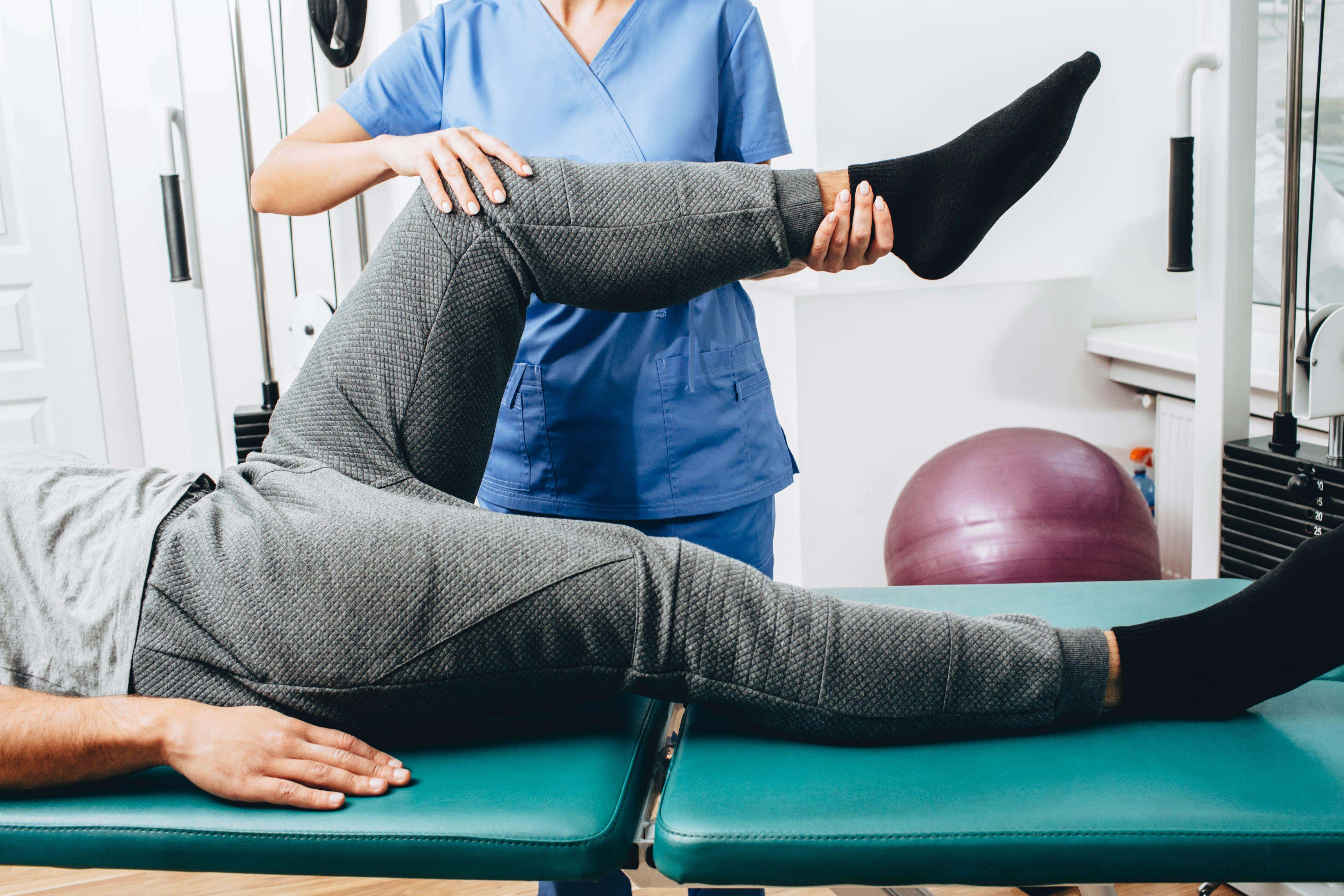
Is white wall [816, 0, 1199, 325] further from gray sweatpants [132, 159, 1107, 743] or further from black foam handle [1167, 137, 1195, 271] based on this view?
gray sweatpants [132, 159, 1107, 743]

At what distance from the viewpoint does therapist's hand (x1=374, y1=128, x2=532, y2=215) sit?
3.12 feet

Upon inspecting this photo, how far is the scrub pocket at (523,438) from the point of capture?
1180 mm

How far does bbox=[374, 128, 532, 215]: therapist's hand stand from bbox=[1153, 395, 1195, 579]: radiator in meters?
1.67

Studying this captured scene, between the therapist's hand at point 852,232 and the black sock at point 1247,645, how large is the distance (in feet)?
1.42

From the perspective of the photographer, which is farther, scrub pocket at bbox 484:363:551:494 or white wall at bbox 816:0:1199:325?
white wall at bbox 816:0:1199:325

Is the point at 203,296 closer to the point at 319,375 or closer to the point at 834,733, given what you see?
the point at 319,375

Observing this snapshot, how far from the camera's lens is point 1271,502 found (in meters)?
1.40

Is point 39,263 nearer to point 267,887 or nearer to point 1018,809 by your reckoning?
point 267,887

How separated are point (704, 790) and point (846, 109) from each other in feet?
5.66

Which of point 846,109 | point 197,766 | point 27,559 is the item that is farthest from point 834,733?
point 846,109

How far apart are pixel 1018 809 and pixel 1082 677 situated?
166mm

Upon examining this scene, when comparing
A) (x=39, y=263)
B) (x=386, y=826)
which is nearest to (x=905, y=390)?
(x=386, y=826)

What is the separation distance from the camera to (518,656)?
83cm

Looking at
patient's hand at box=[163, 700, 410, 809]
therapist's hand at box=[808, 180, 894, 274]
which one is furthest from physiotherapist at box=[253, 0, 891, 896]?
patient's hand at box=[163, 700, 410, 809]
